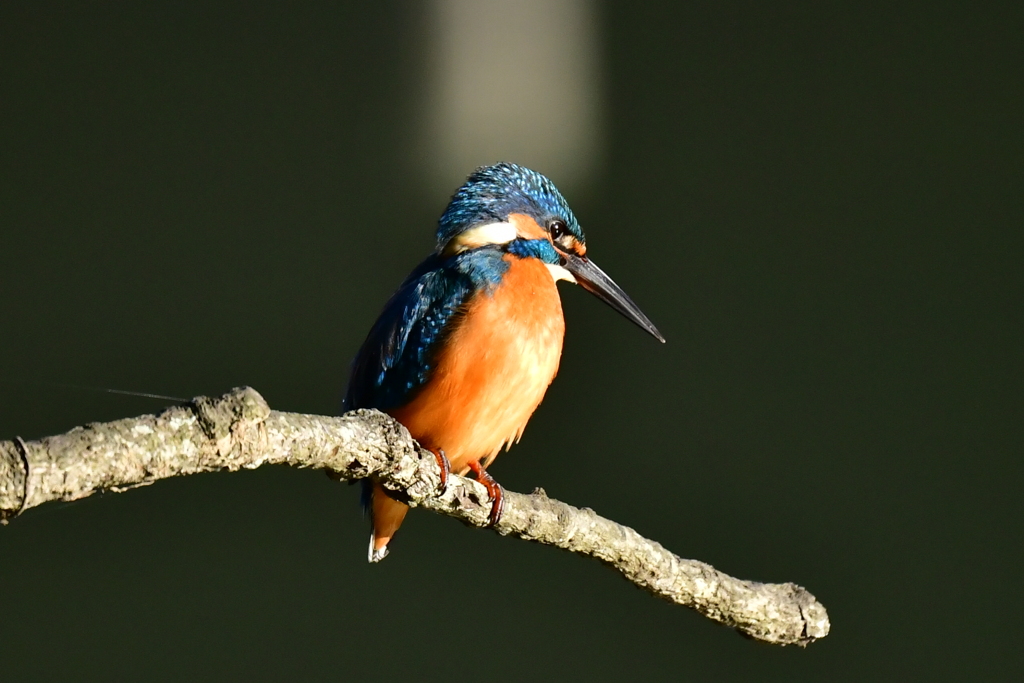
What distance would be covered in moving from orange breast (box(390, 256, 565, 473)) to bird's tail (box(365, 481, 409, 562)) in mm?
162

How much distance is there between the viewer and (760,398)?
99.4 inches

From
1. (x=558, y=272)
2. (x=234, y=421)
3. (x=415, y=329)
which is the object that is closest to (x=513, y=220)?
(x=558, y=272)

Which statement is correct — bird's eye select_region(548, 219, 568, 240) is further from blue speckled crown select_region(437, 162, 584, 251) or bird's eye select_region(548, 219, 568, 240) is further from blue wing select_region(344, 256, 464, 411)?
blue wing select_region(344, 256, 464, 411)

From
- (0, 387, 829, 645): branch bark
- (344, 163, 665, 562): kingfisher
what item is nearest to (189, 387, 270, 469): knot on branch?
(0, 387, 829, 645): branch bark

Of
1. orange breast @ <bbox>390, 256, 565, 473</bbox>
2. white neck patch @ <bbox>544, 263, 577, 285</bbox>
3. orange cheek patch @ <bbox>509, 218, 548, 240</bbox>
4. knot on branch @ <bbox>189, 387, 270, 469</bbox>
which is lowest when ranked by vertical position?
orange breast @ <bbox>390, 256, 565, 473</bbox>

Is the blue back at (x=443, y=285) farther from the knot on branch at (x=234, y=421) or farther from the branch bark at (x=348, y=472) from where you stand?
the knot on branch at (x=234, y=421)

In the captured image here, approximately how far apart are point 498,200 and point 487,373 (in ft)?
1.15

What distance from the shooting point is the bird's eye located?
5.86ft

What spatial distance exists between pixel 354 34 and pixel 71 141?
71cm

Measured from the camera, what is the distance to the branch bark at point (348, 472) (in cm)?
76

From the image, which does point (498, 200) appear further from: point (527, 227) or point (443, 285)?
point (443, 285)

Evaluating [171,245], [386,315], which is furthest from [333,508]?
[386,315]

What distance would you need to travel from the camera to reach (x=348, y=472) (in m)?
1.05

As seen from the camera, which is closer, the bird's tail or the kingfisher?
the kingfisher
